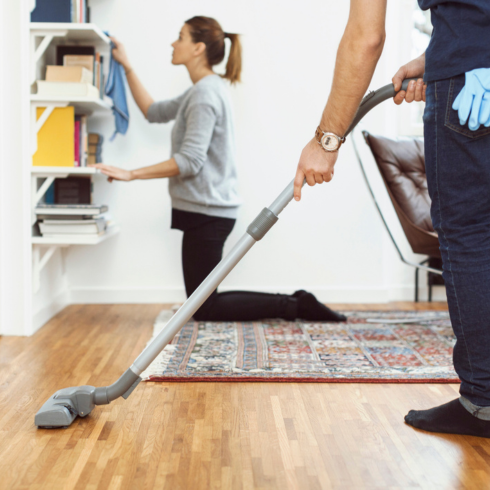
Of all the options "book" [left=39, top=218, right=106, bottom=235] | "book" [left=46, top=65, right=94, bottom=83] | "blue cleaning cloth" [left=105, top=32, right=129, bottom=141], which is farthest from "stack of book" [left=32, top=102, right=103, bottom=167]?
"blue cleaning cloth" [left=105, top=32, right=129, bottom=141]

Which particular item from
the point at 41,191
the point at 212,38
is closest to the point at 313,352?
the point at 41,191

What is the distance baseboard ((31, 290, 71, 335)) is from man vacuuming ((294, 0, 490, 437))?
58.4 inches

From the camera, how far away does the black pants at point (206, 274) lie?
235cm

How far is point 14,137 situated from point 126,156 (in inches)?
27.6

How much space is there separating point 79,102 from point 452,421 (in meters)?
1.80

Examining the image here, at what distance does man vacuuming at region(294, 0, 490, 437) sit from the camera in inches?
41.8

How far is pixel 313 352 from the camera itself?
1.99 m

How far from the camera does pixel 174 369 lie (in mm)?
1771

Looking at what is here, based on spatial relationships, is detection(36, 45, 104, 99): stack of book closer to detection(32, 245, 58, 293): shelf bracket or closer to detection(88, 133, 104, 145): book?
detection(88, 133, 104, 145): book

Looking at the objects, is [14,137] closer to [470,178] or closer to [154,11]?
[154,11]

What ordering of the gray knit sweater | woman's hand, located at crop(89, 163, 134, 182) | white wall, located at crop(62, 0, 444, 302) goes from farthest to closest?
white wall, located at crop(62, 0, 444, 302), the gray knit sweater, woman's hand, located at crop(89, 163, 134, 182)

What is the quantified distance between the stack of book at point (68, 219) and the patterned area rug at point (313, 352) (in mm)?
478

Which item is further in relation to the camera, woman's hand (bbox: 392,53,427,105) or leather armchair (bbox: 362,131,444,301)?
leather armchair (bbox: 362,131,444,301)

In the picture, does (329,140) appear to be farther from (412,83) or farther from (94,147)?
(94,147)
